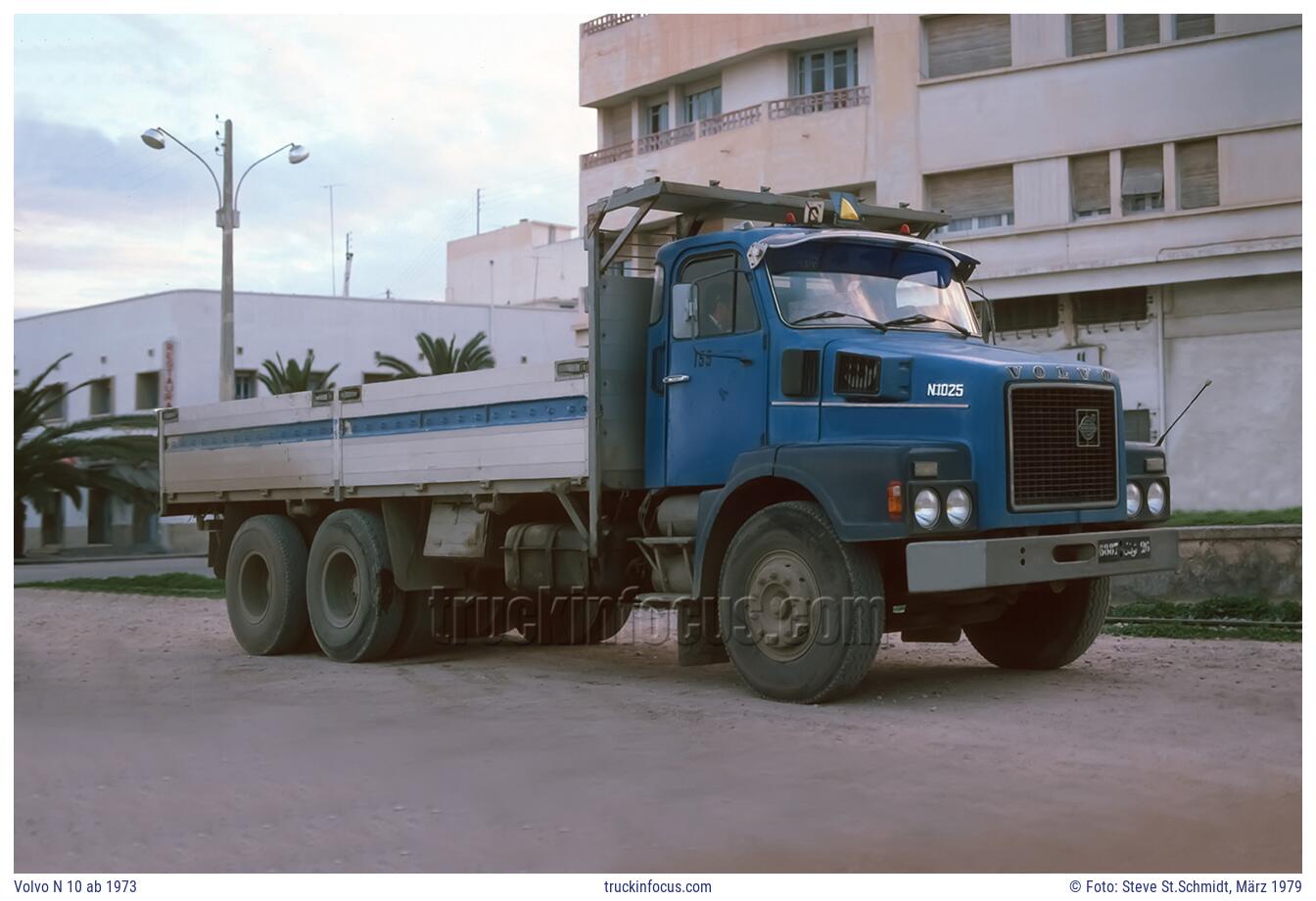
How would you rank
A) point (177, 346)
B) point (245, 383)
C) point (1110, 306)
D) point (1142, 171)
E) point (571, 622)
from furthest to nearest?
1. point (245, 383)
2. point (177, 346)
3. point (1110, 306)
4. point (1142, 171)
5. point (571, 622)

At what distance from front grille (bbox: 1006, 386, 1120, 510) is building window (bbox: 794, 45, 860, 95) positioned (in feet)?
69.2

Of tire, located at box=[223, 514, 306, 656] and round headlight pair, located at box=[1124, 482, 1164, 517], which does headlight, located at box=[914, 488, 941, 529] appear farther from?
tire, located at box=[223, 514, 306, 656]

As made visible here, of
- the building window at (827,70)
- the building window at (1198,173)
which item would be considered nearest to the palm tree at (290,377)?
the building window at (827,70)

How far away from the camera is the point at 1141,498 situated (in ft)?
32.9

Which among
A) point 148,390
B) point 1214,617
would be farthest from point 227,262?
point 1214,617

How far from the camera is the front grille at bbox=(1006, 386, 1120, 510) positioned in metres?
9.20

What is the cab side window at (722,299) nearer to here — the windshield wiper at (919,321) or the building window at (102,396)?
the windshield wiper at (919,321)

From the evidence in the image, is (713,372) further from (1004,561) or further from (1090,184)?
(1090,184)

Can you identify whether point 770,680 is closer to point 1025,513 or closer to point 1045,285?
point 1025,513

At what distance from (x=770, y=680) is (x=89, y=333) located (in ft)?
149

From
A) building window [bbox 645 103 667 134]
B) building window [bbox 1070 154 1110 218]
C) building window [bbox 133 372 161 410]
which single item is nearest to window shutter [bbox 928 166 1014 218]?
building window [bbox 1070 154 1110 218]

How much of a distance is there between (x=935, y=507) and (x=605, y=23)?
88.8 feet

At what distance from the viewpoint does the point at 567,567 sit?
1132 cm

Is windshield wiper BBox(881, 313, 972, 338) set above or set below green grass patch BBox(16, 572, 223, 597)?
above
